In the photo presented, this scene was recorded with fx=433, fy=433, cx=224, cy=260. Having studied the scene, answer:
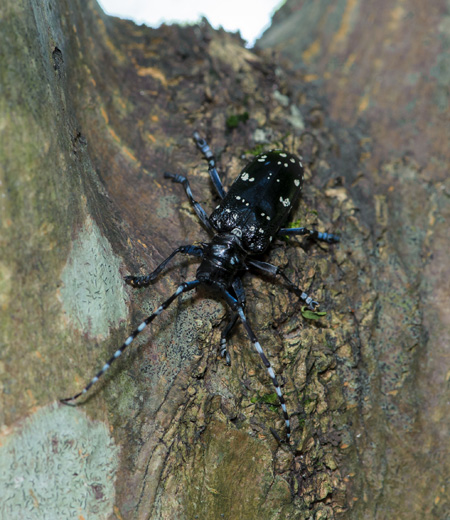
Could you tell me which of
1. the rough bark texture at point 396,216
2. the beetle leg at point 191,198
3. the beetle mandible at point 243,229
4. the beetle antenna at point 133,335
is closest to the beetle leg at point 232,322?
the beetle mandible at point 243,229

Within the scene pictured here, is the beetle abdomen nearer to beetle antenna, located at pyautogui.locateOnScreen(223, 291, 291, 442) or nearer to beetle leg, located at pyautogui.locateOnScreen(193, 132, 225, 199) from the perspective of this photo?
beetle leg, located at pyautogui.locateOnScreen(193, 132, 225, 199)

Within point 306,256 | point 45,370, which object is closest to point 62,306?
point 45,370

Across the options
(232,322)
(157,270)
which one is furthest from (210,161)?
(232,322)

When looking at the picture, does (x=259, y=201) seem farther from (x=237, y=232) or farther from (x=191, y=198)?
(x=191, y=198)

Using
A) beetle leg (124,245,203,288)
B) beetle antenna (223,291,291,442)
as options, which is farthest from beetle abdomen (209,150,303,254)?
beetle antenna (223,291,291,442)

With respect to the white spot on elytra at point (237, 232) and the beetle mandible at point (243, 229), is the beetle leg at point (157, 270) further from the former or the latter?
the white spot on elytra at point (237, 232)
